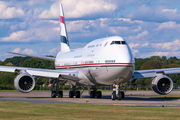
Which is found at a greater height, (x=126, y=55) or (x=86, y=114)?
(x=126, y=55)

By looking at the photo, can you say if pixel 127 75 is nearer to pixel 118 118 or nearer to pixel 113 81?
pixel 113 81

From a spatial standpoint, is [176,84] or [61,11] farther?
[176,84]

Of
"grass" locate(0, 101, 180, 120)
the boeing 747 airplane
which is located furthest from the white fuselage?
"grass" locate(0, 101, 180, 120)

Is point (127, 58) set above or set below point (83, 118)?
above

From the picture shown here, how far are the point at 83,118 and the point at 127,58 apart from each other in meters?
14.0

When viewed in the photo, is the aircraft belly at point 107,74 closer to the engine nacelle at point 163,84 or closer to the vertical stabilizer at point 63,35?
A: the engine nacelle at point 163,84

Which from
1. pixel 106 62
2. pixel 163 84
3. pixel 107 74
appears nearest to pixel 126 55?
pixel 106 62

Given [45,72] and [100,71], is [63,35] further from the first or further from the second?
[100,71]

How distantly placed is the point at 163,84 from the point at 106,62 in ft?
23.8

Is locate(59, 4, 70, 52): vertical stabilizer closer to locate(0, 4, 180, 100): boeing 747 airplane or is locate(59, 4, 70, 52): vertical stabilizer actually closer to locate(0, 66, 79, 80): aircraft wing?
locate(0, 4, 180, 100): boeing 747 airplane

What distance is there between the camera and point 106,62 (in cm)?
3077

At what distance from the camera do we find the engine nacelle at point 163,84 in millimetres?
33906

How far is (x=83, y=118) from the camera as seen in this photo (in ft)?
53.7

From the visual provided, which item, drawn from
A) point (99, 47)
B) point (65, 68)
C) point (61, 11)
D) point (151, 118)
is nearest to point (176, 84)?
point (61, 11)
